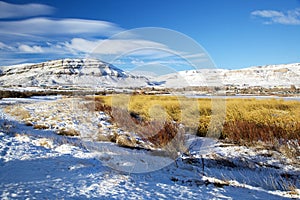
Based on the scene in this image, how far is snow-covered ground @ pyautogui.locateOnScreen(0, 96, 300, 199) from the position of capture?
3678mm

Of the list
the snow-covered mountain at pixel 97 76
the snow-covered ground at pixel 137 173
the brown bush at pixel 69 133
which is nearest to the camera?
the snow-covered ground at pixel 137 173

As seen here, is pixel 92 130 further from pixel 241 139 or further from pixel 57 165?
pixel 241 139

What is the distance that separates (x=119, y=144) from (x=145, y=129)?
135 cm

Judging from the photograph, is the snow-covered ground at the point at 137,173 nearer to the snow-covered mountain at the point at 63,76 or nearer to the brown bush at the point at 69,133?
the brown bush at the point at 69,133

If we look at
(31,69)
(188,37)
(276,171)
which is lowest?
(276,171)

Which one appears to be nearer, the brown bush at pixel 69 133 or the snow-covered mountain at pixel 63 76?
the brown bush at pixel 69 133

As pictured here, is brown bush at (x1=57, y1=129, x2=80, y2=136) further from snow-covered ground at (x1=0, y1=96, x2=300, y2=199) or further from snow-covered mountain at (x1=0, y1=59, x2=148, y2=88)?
snow-covered mountain at (x1=0, y1=59, x2=148, y2=88)

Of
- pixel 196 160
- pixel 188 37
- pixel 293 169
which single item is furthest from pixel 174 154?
pixel 188 37

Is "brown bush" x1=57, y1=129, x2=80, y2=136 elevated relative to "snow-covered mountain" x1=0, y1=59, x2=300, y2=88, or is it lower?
lower

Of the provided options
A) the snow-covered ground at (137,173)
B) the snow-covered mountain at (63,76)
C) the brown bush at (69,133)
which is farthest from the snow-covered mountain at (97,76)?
the snow-covered ground at (137,173)

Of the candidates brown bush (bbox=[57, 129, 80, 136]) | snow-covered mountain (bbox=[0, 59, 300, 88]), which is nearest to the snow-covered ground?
brown bush (bbox=[57, 129, 80, 136])

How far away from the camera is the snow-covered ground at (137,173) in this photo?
3.68 meters

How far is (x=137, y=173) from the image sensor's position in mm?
4762

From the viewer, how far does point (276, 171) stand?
5398 millimetres
